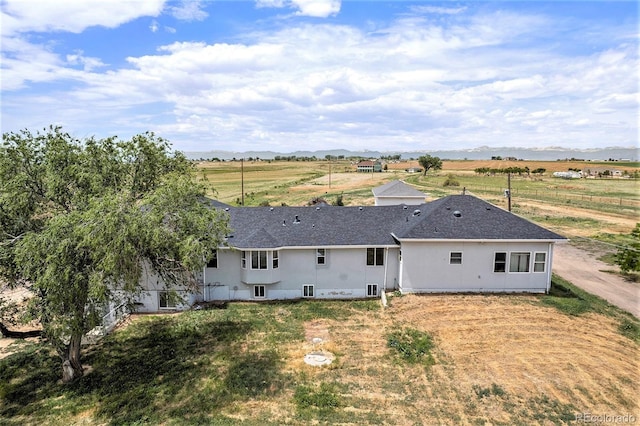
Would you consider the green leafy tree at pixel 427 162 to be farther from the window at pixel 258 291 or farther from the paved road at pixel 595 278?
the window at pixel 258 291

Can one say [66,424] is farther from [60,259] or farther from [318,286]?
[318,286]

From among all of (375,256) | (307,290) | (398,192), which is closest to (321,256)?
(307,290)

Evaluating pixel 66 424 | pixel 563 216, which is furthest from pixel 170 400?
pixel 563 216

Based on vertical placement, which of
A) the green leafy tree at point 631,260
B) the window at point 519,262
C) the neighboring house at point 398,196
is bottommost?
the green leafy tree at point 631,260

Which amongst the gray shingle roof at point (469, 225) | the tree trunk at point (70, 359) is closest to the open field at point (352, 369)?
the tree trunk at point (70, 359)

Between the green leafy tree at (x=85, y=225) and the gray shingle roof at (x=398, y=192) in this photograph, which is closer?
the green leafy tree at (x=85, y=225)

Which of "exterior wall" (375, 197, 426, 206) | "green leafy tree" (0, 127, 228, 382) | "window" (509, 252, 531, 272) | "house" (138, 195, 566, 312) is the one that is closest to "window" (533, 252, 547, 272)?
"house" (138, 195, 566, 312)
